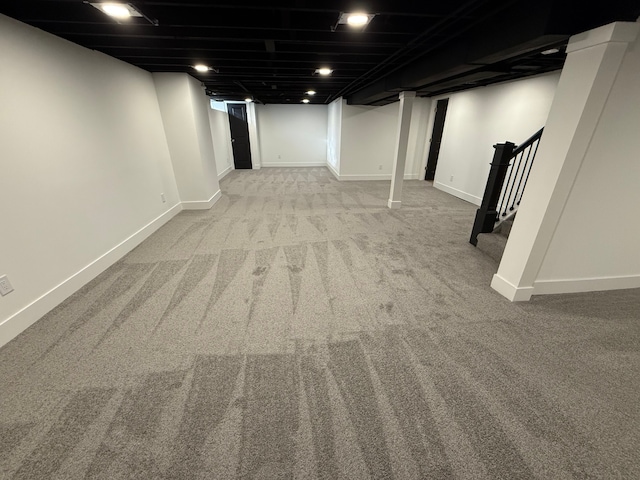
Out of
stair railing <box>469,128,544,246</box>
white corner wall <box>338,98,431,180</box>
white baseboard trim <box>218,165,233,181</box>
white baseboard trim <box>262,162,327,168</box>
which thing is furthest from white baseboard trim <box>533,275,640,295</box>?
white baseboard trim <box>262,162,327,168</box>

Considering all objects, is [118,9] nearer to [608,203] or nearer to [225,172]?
[608,203]

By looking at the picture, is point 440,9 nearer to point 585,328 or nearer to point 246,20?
point 246,20

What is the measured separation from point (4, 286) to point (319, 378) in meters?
2.35

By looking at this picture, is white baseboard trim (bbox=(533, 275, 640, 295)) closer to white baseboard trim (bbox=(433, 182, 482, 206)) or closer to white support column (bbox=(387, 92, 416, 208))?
white support column (bbox=(387, 92, 416, 208))

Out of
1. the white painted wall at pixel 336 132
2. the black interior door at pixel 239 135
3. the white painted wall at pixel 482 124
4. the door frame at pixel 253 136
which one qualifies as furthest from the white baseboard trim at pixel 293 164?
the white painted wall at pixel 482 124

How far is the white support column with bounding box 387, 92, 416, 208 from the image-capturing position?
14.5 feet

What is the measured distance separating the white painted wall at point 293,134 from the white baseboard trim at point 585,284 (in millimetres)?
8569

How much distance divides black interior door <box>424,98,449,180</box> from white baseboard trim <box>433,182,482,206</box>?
0.96m

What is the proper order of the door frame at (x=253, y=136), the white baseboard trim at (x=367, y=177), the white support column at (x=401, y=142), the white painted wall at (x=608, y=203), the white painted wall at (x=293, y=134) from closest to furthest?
the white painted wall at (x=608, y=203), the white support column at (x=401, y=142), the white baseboard trim at (x=367, y=177), the door frame at (x=253, y=136), the white painted wall at (x=293, y=134)

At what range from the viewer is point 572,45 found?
1.68 metres

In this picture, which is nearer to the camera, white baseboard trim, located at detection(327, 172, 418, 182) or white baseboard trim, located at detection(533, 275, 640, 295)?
white baseboard trim, located at detection(533, 275, 640, 295)

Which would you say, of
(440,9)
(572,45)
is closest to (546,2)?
(572,45)

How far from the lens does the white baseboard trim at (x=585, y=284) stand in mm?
2379

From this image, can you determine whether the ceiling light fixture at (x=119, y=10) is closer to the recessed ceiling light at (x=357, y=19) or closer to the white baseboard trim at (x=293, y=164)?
the recessed ceiling light at (x=357, y=19)
